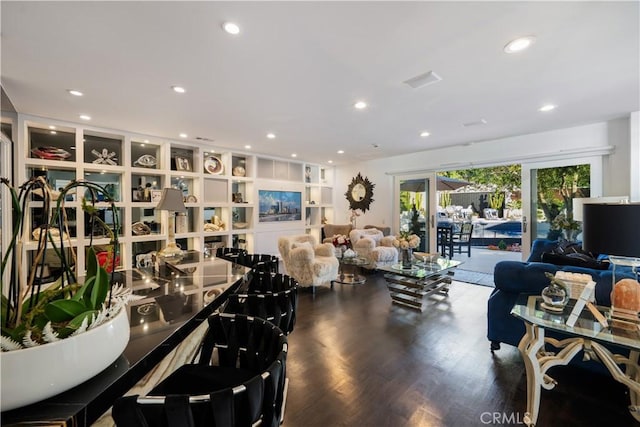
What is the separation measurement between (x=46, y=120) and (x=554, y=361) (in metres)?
5.92

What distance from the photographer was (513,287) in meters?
2.32

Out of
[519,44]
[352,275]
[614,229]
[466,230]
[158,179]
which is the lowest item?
[352,275]

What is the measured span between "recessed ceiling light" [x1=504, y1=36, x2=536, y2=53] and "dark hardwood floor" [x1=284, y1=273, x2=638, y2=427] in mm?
2537

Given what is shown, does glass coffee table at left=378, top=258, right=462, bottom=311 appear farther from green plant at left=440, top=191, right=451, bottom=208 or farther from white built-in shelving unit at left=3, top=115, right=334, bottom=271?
green plant at left=440, top=191, right=451, bottom=208

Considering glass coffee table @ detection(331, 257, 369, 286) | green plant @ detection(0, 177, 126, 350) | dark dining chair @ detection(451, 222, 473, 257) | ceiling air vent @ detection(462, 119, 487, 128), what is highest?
ceiling air vent @ detection(462, 119, 487, 128)

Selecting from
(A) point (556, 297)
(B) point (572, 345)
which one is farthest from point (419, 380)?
(A) point (556, 297)

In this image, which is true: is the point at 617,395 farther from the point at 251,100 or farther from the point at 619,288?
the point at 251,100

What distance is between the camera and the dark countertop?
0.66 metres

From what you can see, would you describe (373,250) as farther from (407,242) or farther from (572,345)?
(572,345)

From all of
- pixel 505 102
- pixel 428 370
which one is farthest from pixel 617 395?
pixel 505 102

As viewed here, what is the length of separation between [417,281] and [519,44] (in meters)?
2.81

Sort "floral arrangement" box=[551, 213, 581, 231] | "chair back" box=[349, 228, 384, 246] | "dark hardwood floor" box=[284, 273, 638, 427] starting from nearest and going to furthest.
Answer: "dark hardwood floor" box=[284, 273, 638, 427] → "floral arrangement" box=[551, 213, 581, 231] → "chair back" box=[349, 228, 384, 246]

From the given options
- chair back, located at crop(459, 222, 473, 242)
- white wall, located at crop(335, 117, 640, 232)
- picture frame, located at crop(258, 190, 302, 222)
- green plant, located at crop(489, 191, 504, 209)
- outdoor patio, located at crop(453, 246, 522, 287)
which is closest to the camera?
white wall, located at crop(335, 117, 640, 232)

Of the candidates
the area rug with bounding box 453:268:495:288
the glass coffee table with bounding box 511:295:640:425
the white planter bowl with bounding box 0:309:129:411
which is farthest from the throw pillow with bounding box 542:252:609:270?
the white planter bowl with bounding box 0:309:129:411
